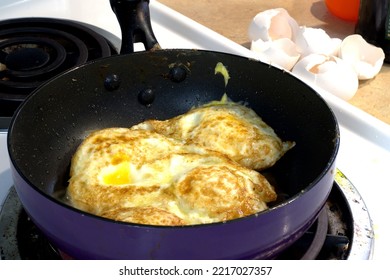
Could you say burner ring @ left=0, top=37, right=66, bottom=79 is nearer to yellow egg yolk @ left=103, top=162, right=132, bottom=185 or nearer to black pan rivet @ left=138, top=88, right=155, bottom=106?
black pan rivet @ left=138, top=88, right=155, bottom=106

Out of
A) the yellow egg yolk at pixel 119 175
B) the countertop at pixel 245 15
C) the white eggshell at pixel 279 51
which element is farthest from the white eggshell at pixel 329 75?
the yellow egg yolk at pixel 119 175

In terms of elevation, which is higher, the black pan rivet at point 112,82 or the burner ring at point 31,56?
the black pan rivet at point 112,82

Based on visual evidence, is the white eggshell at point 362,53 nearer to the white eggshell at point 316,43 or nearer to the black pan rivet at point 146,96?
the white eggshell at point 316,43

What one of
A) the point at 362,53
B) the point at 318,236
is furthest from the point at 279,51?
the point at 318,236

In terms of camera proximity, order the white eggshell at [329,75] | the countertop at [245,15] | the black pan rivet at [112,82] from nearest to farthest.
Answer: the black pan rivet at [112,82] < the white eggshell at [329,75] < the countertop at [245,15]

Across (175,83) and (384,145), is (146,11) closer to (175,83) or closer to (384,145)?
(175,83)

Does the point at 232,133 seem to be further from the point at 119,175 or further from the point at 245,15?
the point at 245,15
